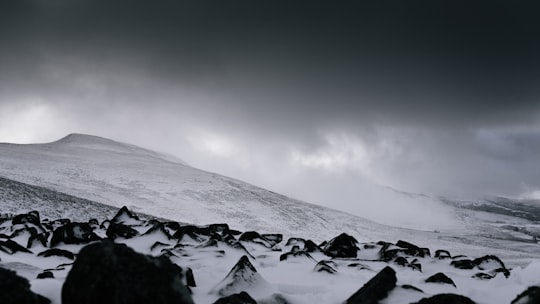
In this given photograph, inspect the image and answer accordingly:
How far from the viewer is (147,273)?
14.7 ft

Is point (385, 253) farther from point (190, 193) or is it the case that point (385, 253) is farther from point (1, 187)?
point (190, 193)

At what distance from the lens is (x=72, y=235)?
472 inches

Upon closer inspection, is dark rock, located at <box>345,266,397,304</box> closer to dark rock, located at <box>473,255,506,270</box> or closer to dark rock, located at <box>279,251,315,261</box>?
dark rock, located at <box>279,251,315,261</box>

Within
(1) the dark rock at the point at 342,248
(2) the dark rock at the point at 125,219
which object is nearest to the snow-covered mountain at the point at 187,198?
(2) the dark rock at the point at 125,219

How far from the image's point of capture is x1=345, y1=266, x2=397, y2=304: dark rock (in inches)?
217

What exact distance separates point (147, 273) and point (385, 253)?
1048 cm

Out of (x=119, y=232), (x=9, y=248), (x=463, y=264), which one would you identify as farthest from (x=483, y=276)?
(x=9, y=248)

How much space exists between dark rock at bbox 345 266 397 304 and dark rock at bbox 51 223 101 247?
9591mm

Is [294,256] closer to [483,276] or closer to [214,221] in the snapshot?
[483,276]

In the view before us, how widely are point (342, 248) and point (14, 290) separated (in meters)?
10.6

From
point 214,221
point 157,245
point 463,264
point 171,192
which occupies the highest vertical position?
point 171,192

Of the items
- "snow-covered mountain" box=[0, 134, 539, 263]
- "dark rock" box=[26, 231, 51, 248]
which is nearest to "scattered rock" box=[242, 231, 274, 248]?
"dark rock" box=[26, 231, 51, 248]

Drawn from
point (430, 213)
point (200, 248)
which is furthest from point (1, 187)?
point (430, 213)

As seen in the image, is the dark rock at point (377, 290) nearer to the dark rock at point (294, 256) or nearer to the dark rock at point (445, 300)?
the dark rock at point (445, 300)
